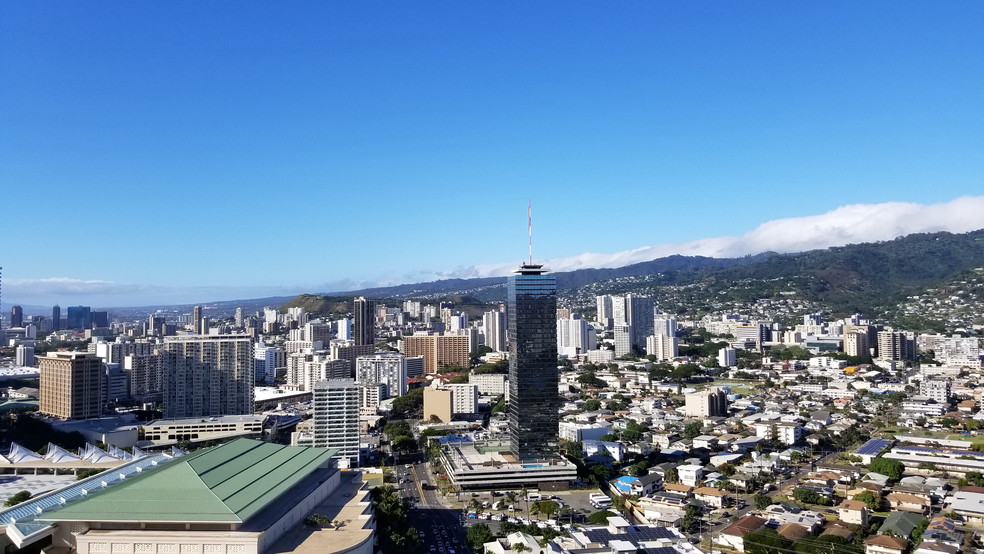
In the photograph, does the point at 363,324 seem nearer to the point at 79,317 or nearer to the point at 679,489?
the point at 679,489

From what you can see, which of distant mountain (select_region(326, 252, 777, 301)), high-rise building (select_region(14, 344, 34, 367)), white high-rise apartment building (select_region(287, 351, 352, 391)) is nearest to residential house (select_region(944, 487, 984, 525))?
white high-rise apartment building (select_region(287, 351, 352, 391))

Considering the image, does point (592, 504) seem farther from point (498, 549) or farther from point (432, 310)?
point (432, 310)

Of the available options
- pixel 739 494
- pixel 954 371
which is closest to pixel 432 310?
pixel 954 371

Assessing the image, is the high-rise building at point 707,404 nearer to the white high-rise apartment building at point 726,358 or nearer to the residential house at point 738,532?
the white high-rise apartment building at point 726,358

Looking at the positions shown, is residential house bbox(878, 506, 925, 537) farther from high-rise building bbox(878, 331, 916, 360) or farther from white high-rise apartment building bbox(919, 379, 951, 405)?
high-rise building bbox(878, 331, 916, 360)

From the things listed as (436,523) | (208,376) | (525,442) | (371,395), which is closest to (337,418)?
(525,442)

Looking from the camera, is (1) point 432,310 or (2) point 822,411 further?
(1) point 432,310
